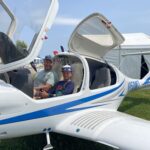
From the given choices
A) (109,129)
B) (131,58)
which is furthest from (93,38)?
(131,58)

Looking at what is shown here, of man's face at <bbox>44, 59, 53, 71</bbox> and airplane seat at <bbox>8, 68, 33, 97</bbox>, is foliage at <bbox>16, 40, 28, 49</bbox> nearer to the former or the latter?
airplane seat at <bbox>8, 68, 33, 97</bbox>

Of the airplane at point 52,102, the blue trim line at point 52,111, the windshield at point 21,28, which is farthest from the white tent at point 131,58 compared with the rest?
the windshield at point 21,28

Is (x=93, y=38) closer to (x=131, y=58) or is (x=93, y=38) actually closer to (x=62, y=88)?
(x=62, y=88)

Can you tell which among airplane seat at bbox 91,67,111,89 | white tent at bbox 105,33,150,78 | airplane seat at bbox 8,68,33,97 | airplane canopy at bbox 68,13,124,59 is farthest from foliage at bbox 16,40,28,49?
white tent at bbox 105,33,150,78

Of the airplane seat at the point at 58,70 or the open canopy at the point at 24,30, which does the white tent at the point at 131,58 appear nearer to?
the airplane seat at the point at 58,70

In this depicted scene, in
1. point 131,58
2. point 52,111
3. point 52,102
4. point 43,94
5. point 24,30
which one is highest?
point 24,30

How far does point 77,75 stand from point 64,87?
559 millimetres

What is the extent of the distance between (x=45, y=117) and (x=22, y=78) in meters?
0.74

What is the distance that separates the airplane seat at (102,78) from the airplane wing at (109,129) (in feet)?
2.11

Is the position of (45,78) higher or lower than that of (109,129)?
higher

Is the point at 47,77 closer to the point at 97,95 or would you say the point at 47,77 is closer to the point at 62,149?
the point at 97,95

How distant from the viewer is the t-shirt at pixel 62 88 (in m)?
5.95

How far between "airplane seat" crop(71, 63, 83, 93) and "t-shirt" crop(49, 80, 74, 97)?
0.53ft

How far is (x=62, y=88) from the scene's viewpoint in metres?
6.04
